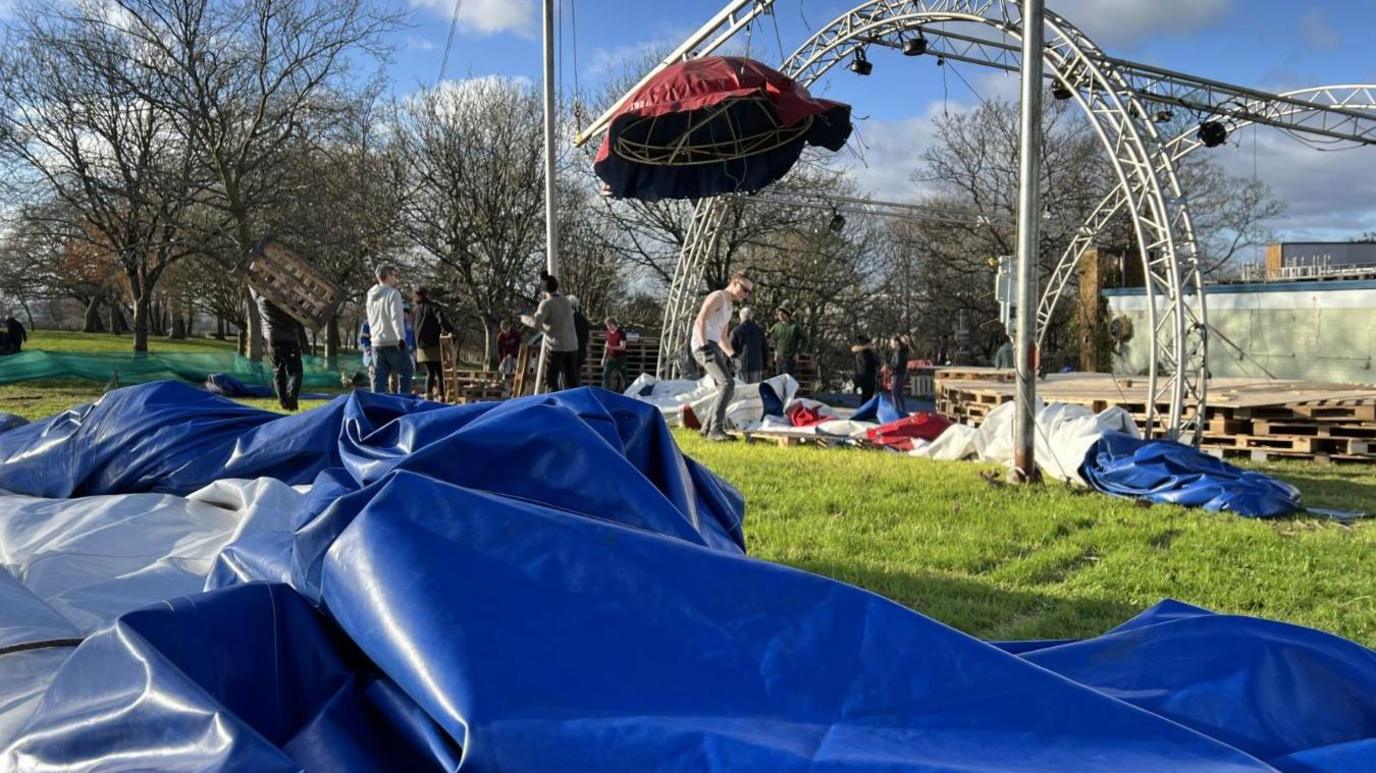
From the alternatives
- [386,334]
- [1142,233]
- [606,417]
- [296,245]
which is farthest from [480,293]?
[606,417]

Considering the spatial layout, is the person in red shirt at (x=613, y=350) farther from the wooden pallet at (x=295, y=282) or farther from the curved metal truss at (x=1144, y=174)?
the curved metal truss at (x=1144, y=174)

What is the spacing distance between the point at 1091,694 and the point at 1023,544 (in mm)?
4417

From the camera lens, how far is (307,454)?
402 cm

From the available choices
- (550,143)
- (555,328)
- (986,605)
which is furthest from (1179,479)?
(550,143)

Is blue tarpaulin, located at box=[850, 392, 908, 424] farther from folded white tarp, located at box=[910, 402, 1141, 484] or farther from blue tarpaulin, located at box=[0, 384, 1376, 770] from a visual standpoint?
blue tarpaulin, located at box=[0, 384, 1376, 770]

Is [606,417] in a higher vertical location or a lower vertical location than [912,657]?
higher

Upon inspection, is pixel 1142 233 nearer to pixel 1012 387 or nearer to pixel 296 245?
pixel 1012 387

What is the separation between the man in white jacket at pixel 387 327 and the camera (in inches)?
444

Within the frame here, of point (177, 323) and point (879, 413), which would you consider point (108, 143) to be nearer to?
point (879, 413)

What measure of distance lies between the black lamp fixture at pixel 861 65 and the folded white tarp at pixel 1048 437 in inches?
264

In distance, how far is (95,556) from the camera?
9.93 feet

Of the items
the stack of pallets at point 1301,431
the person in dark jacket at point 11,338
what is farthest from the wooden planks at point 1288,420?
the person in dark jacket at point 11,338

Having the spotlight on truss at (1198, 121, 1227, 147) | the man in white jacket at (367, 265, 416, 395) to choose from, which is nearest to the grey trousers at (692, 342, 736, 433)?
the man in white jacket at (367, 265, 416, 395)

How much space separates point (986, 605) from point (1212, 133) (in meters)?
13.9
